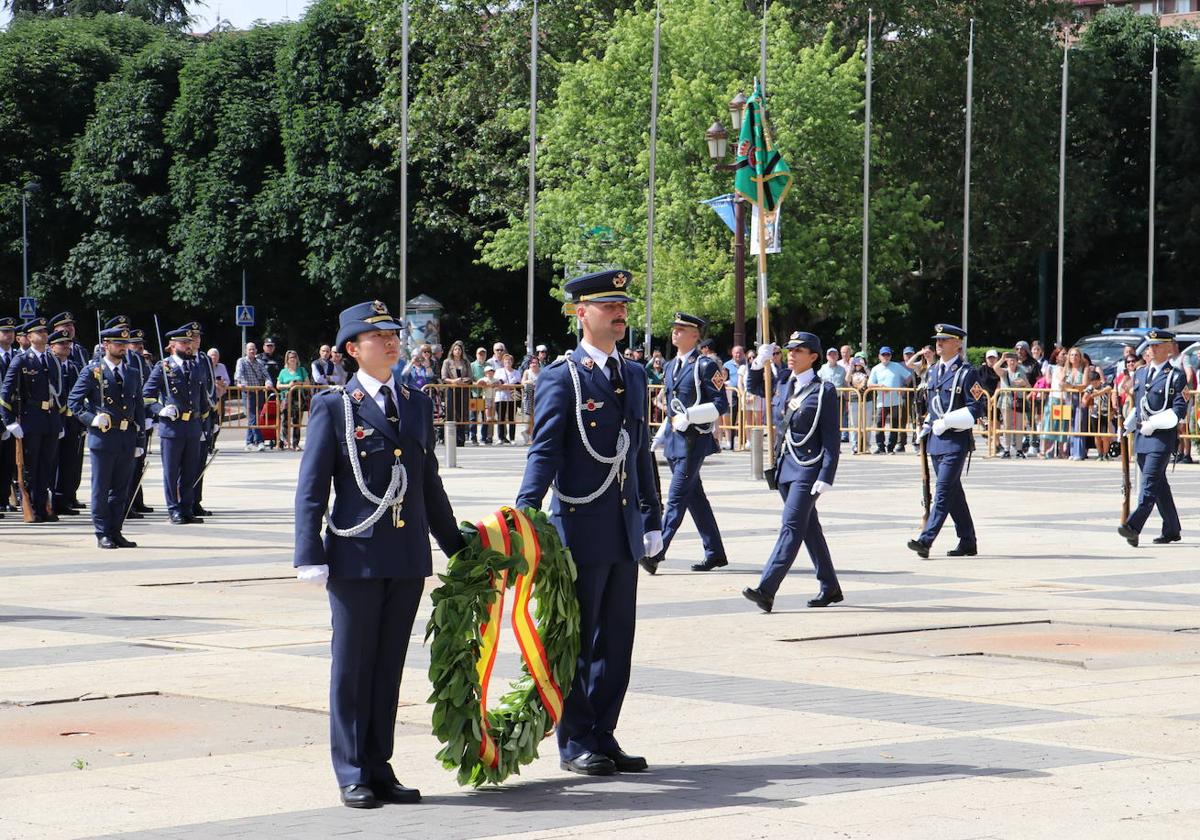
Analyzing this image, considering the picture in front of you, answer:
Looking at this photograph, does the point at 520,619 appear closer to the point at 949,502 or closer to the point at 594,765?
the point at 594,765

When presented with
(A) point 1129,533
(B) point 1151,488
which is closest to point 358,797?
(A) point 1129,533

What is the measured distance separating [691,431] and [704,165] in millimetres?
32089

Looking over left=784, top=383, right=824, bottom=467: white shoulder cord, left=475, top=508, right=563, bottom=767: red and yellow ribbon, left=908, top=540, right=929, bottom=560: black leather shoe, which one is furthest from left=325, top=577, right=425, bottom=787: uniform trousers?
left=908, top=540, right=929, bottom=560: black leather shoe

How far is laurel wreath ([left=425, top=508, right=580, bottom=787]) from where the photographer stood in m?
6.96

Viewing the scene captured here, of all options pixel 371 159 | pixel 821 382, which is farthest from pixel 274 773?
pixel 371 159

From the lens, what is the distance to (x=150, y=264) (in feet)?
187

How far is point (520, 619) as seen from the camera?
23.9 feet

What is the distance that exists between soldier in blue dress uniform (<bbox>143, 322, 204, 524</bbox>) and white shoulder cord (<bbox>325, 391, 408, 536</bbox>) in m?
12.9

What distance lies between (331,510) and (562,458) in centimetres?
115

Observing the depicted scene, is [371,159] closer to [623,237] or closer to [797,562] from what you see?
[623,237]

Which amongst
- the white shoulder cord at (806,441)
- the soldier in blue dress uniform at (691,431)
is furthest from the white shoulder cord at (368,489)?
the soldier in blue dress uniform at (691,431)

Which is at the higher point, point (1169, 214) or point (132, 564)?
point (1169, 214)

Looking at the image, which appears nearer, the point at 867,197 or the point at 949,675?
the point at 949,675

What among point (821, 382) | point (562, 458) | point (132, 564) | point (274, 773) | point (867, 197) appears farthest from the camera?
point (867, 197)
